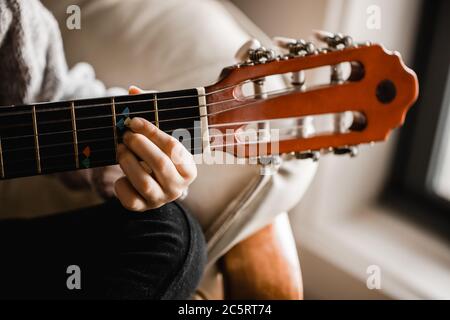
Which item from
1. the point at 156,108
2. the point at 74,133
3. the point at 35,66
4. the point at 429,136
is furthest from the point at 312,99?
the point at 429,136

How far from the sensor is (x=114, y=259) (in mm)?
715

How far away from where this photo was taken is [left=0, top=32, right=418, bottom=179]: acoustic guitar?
2.02ft

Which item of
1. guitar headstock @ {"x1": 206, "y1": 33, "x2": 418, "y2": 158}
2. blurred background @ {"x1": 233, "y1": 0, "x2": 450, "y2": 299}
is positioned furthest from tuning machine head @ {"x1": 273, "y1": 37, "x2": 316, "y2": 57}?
blurred background @ {"x1": 233, "y1": 0, "x2": 450, "y2": 299}

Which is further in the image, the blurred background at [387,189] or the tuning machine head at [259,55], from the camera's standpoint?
the blurred background at [387,189]

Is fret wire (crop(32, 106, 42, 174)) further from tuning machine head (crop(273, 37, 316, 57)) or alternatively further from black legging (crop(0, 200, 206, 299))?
tuning machine head (crop(273, 37, 316, 57))

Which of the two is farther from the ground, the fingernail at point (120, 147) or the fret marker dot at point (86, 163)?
the fingernail at point (120, 147)

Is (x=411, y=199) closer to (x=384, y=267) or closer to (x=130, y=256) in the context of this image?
(x=384, y=267)

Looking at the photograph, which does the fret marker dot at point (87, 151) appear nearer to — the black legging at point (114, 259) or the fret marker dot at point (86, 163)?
the fret marker dot at point (86, 163)

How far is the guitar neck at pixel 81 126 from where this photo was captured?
62 cm

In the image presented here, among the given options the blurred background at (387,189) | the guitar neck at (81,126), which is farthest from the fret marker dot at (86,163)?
the blurred background at (387,189)

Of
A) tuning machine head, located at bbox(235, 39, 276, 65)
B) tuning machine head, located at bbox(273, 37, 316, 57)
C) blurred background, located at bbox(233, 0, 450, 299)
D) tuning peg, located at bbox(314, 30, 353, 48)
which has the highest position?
tuning peg, located at bbox(314, 30, 353, 48)

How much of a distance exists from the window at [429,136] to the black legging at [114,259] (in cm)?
66

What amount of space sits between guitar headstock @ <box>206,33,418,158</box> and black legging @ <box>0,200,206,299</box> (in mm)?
155
